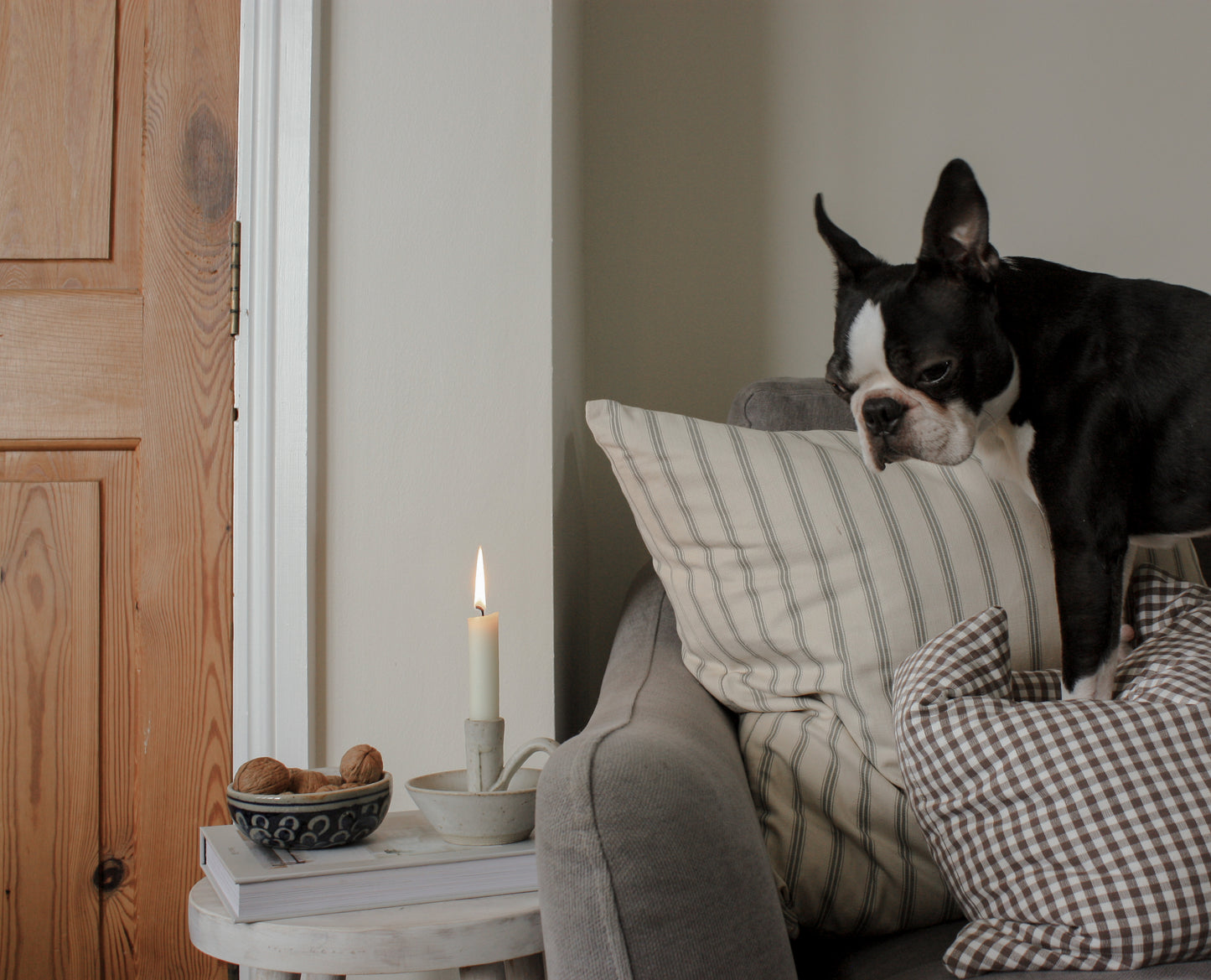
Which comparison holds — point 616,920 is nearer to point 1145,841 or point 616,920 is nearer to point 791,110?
point 1145,841

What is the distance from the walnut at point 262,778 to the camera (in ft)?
2.31

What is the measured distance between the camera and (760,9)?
5.14 feet

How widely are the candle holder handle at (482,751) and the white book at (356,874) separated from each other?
5 centimetres

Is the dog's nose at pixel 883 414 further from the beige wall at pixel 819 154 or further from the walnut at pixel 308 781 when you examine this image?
the beige wall at pixel 819 154

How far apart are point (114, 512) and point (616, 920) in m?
0.89

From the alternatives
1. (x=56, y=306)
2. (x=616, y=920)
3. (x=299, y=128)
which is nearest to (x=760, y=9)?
(x=299, y=128)

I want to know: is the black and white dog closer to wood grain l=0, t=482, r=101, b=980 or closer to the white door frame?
the white door frame

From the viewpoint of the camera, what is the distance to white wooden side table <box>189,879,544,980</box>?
631 mm

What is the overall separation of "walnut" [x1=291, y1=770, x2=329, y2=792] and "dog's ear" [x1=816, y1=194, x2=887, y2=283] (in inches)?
26.8

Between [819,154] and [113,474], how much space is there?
1.21m

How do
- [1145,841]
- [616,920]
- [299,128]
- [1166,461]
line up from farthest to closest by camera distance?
[299,128]
[1166,461]
[1145,841]
[616,920]

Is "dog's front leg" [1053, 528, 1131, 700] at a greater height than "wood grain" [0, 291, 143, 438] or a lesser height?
lesser

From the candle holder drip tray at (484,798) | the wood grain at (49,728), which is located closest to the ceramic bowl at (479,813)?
the candle holder drip tray at (484,798)

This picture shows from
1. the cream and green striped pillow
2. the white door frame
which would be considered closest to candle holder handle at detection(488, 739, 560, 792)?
the cream and green striped pillow
